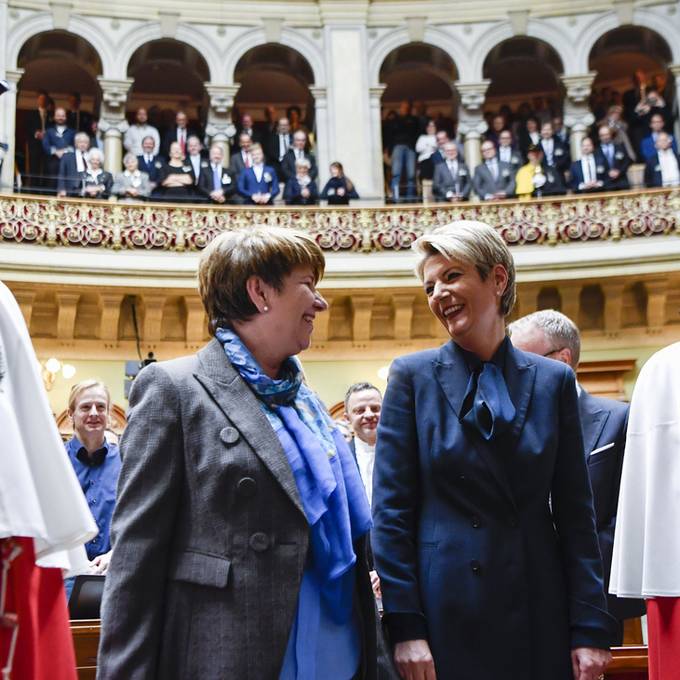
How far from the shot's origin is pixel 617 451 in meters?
3.84

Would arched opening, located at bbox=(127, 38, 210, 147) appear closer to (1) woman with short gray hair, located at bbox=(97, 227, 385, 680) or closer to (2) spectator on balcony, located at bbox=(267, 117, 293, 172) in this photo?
(2) spectator on balcony, located at bbox=(267, 117, 293, 172)

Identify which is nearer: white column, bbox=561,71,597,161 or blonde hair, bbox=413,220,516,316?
blonde hair, bbox=413,220,516,316

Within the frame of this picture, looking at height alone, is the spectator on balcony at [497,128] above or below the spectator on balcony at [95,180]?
above

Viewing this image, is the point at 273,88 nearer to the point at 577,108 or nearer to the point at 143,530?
the point at 577,108

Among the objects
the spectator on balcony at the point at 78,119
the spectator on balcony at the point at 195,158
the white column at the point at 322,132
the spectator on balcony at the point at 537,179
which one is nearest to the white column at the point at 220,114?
the white column at the point at 322,132

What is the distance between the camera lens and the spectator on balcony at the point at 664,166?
44.7 feet

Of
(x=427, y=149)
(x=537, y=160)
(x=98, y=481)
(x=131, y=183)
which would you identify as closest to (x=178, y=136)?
(x=131, y=183)

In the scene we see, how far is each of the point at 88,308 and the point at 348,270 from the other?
10.5 feet

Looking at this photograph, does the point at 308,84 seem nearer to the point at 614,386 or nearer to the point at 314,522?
the point at 614,386

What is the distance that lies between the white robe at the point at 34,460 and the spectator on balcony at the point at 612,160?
40.5ft

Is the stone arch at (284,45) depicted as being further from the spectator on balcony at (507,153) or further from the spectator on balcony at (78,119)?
the spectator on balcony at (507,153)

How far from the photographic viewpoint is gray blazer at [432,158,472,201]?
13805 millimetres

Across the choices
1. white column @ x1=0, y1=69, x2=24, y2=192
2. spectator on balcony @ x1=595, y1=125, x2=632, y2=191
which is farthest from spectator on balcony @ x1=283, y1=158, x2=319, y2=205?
spectator on balcony @ x1=595, y1=125, x2=632, y2=191

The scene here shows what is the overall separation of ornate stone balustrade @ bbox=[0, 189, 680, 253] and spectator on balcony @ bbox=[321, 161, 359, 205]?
0.48ft
